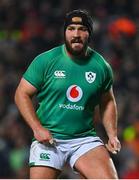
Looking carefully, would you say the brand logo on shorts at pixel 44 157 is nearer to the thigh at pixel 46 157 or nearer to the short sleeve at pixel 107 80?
the thigh at pixel 46 157

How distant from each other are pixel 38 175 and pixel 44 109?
23.7 inches

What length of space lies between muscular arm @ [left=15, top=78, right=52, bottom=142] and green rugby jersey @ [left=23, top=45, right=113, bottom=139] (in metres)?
0.07

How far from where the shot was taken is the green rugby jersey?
675 centimetres

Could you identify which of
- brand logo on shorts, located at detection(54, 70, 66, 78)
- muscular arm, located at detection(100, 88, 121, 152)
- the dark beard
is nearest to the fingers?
muscular arm, located at detection(100, 88, 121, 152)

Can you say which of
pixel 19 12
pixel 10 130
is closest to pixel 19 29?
pixel 19 12

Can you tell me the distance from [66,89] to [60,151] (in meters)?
0.54

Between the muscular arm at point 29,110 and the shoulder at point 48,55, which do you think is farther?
the shoulder at point 48,55

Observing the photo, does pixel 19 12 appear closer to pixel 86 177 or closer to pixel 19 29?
pixel 19 29

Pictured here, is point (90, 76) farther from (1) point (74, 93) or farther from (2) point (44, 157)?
(2) point (44, 157)

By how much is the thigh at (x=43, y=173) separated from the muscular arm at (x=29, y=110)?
283 mm

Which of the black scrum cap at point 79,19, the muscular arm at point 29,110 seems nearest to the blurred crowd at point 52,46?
the muscular arm at point 29,110

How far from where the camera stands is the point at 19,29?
A: 13.3 meters

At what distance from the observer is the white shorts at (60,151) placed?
6711mm

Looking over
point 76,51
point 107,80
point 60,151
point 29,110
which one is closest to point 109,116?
point 107,80
